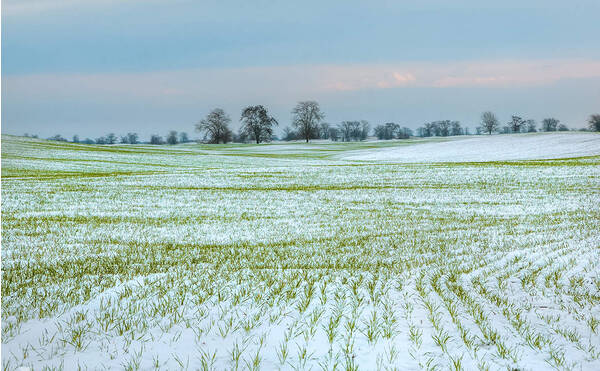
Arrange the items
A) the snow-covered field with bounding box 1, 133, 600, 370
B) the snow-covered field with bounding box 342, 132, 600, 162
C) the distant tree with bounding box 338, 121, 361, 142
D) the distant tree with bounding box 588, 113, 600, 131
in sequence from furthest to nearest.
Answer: the distant tree with bounding box 338, 121, 361, 142, the distant tree with bounding box 588, 113, 600, 131, the snow-covered field with bounding box 342, 132, 600, 162, the snow-covered field with bounding box 1, 133, 600, 370

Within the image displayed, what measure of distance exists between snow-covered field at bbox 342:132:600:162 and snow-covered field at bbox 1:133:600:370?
134 feet

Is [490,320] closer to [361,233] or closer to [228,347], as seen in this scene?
[228,347]

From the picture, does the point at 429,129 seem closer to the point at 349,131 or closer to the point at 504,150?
the point at 349,131

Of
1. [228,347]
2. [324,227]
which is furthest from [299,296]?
[324,227]

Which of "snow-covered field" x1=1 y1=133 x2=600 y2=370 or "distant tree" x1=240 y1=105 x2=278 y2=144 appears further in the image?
"distant tree" x1=240 y1=105 x2=278 y2=144

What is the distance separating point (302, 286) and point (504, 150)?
66.1 metres

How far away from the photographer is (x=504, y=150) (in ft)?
224

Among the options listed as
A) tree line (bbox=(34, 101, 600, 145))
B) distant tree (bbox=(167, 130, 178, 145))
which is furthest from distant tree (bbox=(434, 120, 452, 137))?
distant tree (bbox=(167, 130, 178, 145))

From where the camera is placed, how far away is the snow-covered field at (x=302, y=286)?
5758 millimetres

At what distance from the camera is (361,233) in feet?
50.4

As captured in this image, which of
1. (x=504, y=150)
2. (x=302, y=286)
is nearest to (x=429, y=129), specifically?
(x=504, y=150)

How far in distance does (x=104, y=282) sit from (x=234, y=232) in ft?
23.0

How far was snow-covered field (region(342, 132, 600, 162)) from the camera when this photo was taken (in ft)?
199

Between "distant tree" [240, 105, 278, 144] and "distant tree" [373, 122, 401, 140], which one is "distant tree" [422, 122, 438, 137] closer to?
"distant tree" [373, 122, 401, 140]
